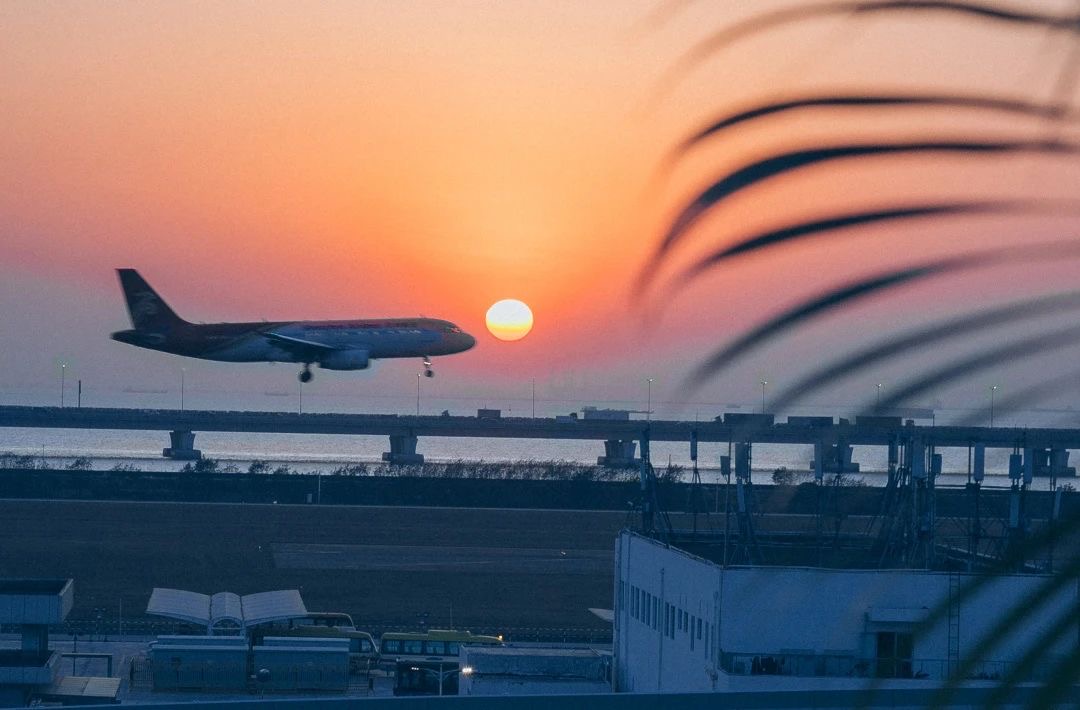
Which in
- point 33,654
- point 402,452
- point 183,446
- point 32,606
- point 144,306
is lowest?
point 33,654

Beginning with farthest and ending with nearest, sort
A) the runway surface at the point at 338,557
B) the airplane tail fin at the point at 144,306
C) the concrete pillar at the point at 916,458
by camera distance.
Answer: the airplane tail fin at the point at 144,306 → the runway surface at the point at 338,557 → the concrete pillar at the point at 916,458

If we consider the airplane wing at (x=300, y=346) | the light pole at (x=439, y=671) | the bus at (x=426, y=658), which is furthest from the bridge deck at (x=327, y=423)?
the light pole at (x=439, y=671)

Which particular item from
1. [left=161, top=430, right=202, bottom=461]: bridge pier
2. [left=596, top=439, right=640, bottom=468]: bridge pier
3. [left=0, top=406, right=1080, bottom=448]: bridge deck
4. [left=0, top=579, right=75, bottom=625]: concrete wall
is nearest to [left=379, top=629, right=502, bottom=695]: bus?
[left=0, top=579, right=75, bottom=625]: concrete wall

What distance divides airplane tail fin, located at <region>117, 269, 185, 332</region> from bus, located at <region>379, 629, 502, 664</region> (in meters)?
32.4

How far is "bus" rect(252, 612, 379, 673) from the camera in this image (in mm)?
29831

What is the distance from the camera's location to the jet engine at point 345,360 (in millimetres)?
53625

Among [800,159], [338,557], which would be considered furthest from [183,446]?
[800,159]

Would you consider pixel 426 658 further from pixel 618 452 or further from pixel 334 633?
pixel 618 452

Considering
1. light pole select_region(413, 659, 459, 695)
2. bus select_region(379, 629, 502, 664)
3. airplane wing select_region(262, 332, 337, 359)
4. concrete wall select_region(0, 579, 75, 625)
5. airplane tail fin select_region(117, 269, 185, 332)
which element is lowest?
light pole select_region(413, 659, 459, 695)

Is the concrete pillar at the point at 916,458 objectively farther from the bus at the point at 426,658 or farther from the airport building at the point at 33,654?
the airport building at the point at 33,654

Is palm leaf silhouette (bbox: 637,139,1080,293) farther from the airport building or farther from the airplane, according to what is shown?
the airplane

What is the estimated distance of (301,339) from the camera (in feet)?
182

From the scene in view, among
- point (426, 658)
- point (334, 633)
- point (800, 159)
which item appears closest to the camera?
point (800, 159)

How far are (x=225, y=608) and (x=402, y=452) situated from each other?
213 feet
